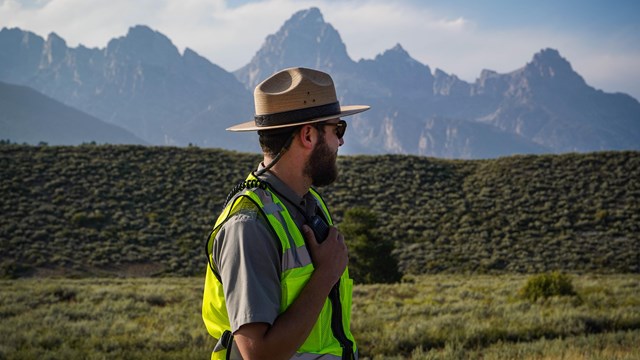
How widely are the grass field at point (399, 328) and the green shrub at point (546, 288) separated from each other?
0.48m

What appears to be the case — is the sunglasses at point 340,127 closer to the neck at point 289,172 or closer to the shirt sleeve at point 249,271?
the neck at point 289,172

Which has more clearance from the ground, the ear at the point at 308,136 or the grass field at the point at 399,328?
the ear at the point at 308,136

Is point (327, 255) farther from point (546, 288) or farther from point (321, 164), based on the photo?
point (546, 288)

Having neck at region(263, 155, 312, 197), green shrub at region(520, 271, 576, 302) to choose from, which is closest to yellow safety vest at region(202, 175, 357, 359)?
neck at region(263, 155, 312, 197)

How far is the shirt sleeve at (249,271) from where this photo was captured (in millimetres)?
2096

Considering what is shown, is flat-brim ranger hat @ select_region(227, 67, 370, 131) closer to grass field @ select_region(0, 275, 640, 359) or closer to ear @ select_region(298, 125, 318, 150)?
ear @ select_region(298, 125, 318, 150)

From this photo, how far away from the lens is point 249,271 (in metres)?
2.12

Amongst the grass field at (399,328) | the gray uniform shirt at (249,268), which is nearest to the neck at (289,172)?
the gray uniform shirt at (249,268)

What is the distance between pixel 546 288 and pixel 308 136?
38.0 feet

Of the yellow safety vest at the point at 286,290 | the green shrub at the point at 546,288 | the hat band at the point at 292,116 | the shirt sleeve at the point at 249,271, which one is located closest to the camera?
the shirt sleeve at the point at 249,271

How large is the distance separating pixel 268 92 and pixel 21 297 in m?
12.9

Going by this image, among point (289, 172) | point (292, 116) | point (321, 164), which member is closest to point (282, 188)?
point (289, 172)

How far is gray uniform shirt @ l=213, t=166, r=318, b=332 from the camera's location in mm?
2098

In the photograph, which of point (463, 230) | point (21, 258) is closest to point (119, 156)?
point (21, 258)
